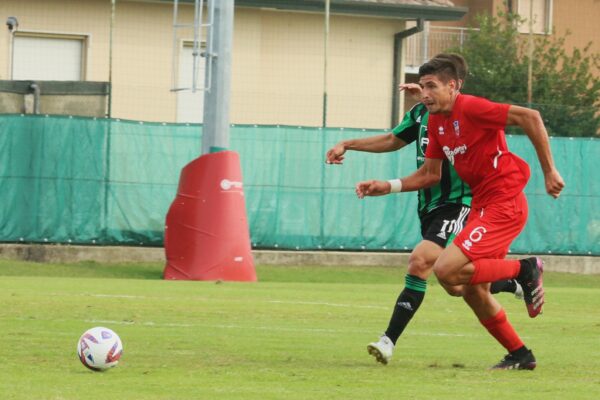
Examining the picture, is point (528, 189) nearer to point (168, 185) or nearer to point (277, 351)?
point (168, 185)

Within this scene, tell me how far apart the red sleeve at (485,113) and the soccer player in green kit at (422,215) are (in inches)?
10.4

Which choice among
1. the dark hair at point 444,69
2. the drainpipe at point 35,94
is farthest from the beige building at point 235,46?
the dark hair at point 444,69

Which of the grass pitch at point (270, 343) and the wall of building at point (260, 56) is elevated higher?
the wall of building at point (260, 56)

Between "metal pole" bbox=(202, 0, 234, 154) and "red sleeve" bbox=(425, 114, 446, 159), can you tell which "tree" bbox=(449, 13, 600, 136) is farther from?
"red sleeve" bbox=(425, 114, 446, 159)

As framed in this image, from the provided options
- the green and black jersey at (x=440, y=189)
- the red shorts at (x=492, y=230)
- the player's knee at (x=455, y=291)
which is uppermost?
the green and black jersey at (x=440, y=189)

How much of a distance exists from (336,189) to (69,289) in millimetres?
8184

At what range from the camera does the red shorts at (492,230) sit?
9203mm

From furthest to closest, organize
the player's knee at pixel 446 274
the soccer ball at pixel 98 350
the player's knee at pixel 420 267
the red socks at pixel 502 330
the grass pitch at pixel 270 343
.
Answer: the player's knee at pixel 420 267
the red socks at pixel 502 330
the player's knee at pixel 446 274
the soccer ball at pixel 98 350
the grass pitch at pixel 270 343

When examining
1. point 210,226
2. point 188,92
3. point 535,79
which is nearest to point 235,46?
point 188,92

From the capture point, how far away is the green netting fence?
902 inches

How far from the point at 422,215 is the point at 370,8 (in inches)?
792

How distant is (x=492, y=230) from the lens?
30.4 feet

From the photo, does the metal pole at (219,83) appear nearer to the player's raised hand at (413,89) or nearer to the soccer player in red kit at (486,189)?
the player's raised hand at (413,89)

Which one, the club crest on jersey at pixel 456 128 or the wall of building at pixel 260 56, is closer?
the club crest on jersey at pixel 456 128
